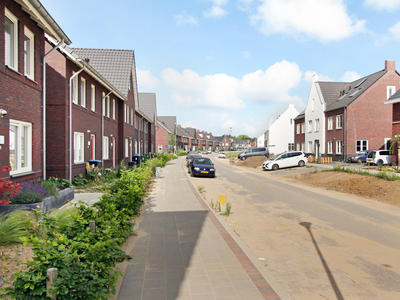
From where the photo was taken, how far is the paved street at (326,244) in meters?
4.11

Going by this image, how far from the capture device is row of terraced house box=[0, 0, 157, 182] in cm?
795

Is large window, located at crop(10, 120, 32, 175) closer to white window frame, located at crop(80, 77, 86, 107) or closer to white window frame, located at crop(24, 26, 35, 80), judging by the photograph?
white window frame, located at crop(24, 26, 35, 80)

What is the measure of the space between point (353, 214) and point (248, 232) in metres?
4.33

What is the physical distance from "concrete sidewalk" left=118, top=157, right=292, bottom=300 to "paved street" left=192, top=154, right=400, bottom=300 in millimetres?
423

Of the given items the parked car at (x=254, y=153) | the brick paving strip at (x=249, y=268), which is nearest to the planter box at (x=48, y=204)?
A: the brick paving strip at (x=249, y=268)

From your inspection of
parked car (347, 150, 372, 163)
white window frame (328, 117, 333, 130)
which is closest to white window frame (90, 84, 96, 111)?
parked car (347, 150, 372, 163)

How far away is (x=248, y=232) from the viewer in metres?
6.82

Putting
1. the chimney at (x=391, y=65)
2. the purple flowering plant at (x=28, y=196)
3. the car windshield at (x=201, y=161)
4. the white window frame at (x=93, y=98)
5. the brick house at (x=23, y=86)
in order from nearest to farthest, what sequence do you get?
1. the purple flowering plant at (x=28, y=196)
2. the brick house at (x=23, y=86)
3. the white window frame at (x=93, y=98)
4. the car windshield at (x=201, y=161)
5. the chimney at (x=391, y=65)

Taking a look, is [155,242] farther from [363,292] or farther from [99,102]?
[99,102]

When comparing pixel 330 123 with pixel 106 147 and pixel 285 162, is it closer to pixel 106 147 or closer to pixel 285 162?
pixel 285 162

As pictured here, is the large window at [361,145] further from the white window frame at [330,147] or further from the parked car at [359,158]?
the white window frame at [330,147]

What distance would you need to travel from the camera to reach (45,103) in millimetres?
10531

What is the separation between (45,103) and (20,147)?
8.05ft

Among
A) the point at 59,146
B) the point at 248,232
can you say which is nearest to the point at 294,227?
the point at 248,232
